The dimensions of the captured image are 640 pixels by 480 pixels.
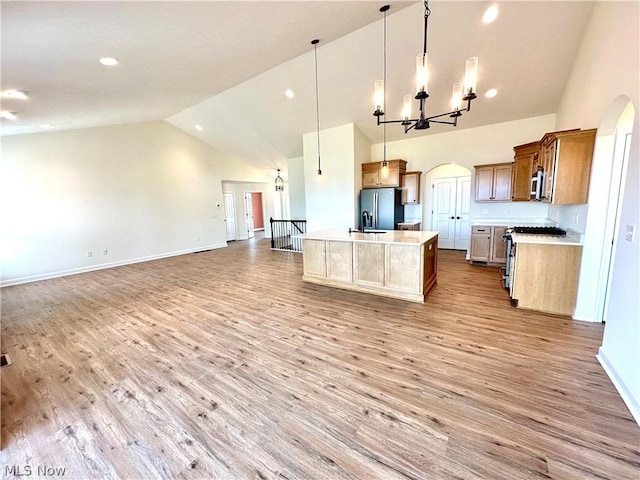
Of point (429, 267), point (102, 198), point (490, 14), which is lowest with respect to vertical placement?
point (429, 267)

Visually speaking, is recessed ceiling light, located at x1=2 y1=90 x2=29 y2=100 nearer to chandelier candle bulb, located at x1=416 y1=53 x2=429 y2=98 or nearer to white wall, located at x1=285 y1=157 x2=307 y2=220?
chandelier candle bulb, located at x1=416 y1=53 x2=429 y2=98

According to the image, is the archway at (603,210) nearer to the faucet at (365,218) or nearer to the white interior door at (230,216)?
the faucet at (365,218)

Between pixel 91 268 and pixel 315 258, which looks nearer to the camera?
pixel 315 258

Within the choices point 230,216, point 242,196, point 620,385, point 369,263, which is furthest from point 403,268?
point 242,196

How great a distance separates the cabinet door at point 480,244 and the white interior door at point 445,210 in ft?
5.07

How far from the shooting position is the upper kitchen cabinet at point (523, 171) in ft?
15.7

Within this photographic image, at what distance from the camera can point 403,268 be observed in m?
3.90

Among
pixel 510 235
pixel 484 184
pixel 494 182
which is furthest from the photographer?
pixel 484 184

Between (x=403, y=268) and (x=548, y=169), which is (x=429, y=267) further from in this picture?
(x=548, y=169)

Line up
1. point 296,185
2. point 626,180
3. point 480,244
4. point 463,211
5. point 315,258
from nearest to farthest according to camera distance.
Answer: point 626,180
point 315,258
point 480,244
point 463,211
point 296,185

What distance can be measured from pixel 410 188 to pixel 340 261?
11.7 ft

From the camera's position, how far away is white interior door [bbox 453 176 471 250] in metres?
7.01

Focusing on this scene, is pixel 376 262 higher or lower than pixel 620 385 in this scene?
higher
